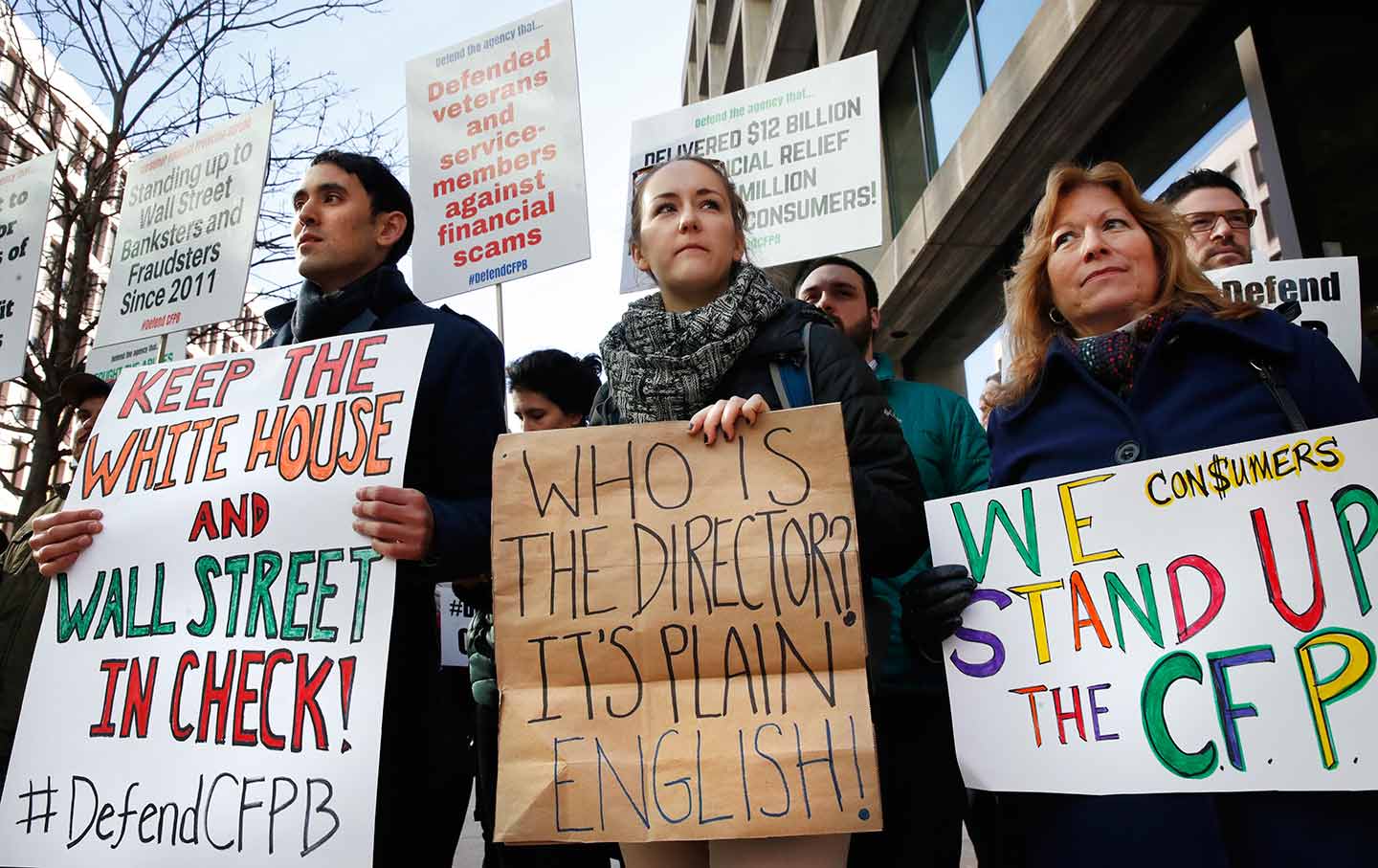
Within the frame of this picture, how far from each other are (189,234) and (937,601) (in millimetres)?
4087

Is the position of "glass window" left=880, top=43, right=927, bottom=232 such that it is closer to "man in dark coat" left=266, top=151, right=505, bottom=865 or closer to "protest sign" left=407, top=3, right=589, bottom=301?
"protest sign" left=407, top=3, right=589, bottom=301

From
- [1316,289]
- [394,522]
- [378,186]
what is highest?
[378,186]

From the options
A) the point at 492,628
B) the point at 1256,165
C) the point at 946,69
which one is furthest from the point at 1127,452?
the point at 946,69

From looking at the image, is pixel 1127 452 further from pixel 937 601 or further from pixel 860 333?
pixel 860 333

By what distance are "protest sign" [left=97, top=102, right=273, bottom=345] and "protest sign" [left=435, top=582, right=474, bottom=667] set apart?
1.57m

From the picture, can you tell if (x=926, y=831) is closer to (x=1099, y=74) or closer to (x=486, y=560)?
(x=486, y=560)

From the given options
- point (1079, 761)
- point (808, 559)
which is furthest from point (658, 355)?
point (1079, 761)

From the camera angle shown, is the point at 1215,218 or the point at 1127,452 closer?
the point at 1127,452

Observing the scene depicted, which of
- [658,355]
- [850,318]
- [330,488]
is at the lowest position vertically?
[330,488]

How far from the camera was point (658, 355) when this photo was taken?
67.4 inches

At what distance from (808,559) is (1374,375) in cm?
146

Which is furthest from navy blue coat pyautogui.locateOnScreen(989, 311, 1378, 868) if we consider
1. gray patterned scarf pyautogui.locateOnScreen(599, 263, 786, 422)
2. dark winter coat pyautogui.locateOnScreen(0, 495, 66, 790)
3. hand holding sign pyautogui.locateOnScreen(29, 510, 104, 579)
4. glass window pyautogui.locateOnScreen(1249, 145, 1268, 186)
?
glass window pyautogui.locateOnScreen(1249, 145, 1268, 186)

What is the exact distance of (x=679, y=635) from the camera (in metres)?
1.38

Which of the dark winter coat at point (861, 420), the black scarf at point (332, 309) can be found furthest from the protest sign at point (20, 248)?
the dark winter coat at point (861, 420)
